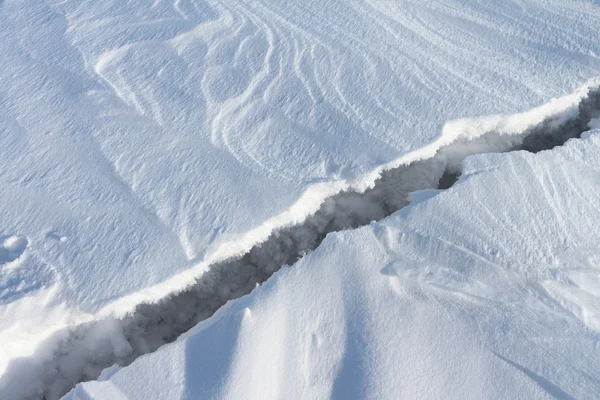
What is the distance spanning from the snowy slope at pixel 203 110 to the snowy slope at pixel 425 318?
1.29 ft

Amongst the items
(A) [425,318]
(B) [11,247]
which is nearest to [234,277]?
(A) [425,318]

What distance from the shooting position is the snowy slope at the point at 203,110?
9.31 feet

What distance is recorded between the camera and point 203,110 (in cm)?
352

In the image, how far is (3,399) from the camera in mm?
2504

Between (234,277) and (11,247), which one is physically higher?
(11,247)

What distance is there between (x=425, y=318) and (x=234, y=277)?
99 centimetres

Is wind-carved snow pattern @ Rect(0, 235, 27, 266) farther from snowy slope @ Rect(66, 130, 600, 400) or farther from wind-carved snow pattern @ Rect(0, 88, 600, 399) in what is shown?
snowy slope @ Rect(66, 130, 600, 400)

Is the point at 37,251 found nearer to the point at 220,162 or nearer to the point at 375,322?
the point at 220,162

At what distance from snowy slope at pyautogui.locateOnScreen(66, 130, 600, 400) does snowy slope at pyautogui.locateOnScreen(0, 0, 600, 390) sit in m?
0.39

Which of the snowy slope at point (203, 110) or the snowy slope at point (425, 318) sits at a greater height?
the snowy slope at point (203, 110)

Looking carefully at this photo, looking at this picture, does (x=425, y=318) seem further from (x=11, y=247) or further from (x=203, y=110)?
(x=11, y=247)

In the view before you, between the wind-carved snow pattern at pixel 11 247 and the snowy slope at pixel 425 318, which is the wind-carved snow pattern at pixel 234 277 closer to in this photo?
the snowy slope at pixel 425 318

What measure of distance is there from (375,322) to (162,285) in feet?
3.49

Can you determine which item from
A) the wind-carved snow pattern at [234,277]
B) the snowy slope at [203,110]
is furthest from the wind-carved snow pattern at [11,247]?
the wind-carved snow pattern at [234,277]
